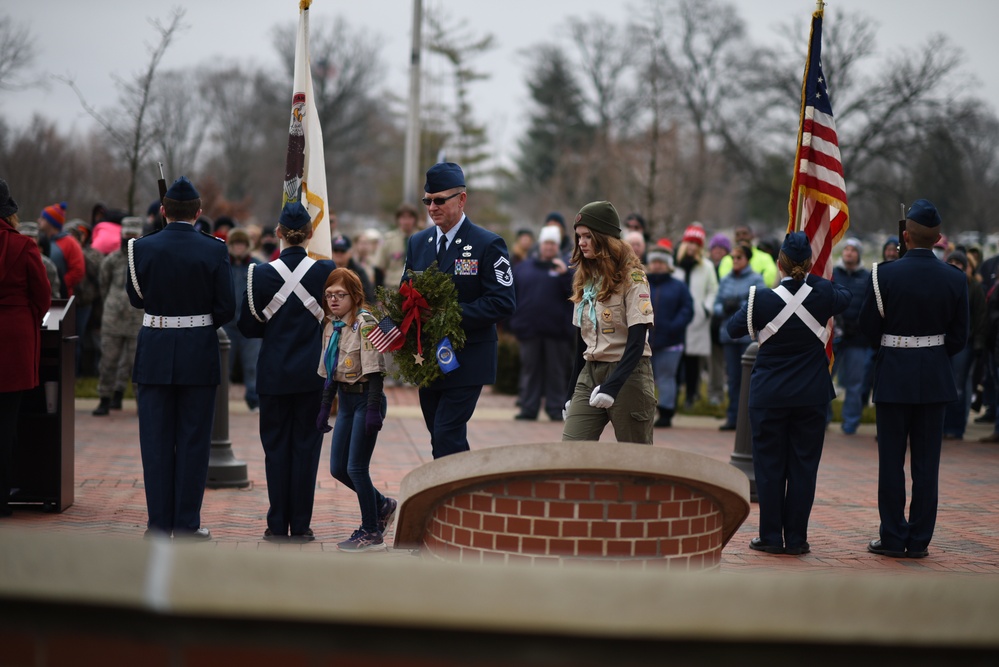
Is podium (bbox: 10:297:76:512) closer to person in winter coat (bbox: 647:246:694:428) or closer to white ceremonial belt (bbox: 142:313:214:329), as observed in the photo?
white ceremonial belt (bbox: 142:313:214:329)

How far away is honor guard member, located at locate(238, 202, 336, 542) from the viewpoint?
6727 mm

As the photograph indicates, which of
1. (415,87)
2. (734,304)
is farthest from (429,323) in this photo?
(415,87)

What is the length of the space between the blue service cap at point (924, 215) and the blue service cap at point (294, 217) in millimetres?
3968

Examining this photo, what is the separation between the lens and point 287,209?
6.90 metres

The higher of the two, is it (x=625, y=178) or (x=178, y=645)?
(x=625, y=178)

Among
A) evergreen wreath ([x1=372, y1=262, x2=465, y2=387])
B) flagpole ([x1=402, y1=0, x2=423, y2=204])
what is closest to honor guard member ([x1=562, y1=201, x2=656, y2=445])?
evergreen wreath ([x1=372, y1=262, x2=465, y2=387])

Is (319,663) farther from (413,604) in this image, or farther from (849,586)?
(849,586)

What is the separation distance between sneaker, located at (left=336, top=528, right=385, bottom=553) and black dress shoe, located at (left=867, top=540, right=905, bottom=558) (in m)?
3.23

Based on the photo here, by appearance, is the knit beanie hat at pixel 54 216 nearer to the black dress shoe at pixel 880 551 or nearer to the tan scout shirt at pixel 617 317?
the tan scout shirt at pixel 617 317

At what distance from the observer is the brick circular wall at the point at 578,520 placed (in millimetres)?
3664

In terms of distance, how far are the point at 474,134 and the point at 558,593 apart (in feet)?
169

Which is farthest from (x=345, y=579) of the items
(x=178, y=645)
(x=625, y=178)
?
(x=625, y=178)

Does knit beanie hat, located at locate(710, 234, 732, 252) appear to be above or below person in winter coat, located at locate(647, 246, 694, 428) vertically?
above

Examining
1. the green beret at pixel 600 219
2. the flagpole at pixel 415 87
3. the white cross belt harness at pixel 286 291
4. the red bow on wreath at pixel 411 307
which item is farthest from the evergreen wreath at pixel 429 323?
the flagpole at pixel 415 87
